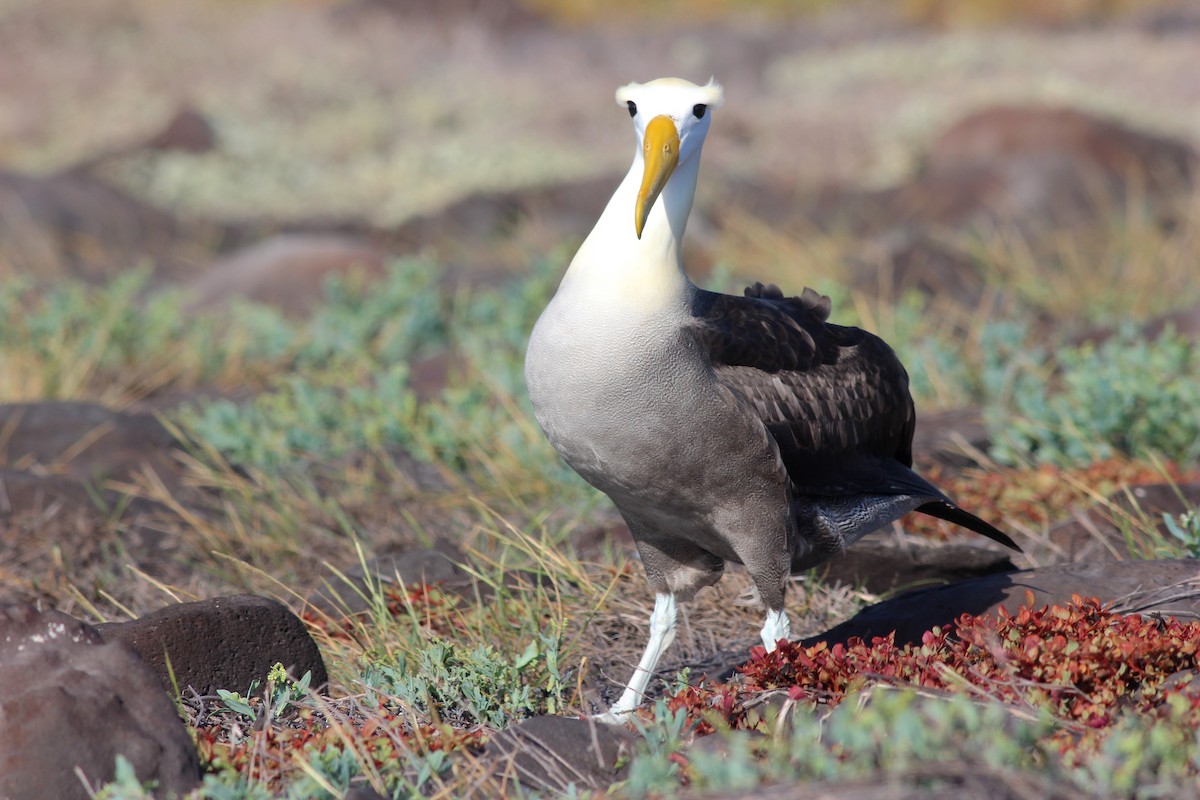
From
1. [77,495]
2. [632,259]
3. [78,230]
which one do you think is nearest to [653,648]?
[632,259]

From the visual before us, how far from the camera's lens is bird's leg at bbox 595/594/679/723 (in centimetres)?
384

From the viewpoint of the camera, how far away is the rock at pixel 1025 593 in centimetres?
388

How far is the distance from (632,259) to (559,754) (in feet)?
3.77

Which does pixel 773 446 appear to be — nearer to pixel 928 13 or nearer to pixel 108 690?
pixel 108 690

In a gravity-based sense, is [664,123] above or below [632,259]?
above

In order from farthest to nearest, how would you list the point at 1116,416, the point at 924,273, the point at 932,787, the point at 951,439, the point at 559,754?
the point at 924,273, the point at 951,439, the point at 1116,416, the point at 559,754, the point at 932,787

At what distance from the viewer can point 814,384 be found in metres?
3.97

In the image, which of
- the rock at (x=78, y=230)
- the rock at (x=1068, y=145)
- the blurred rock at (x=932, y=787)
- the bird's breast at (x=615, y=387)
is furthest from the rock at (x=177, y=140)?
the blurred rock at (x=932, y=787)

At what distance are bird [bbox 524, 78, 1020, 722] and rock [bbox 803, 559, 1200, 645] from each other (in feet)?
0.80

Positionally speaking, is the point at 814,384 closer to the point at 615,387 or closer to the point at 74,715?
the point at 615,387

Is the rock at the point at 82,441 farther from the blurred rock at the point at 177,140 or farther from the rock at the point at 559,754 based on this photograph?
the blurred rock at the point at 177,140

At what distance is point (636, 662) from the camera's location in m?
4.31

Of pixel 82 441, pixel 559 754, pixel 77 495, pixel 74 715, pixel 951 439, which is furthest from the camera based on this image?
pixel 82 441

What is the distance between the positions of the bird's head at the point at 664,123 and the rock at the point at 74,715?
4.80 ft
